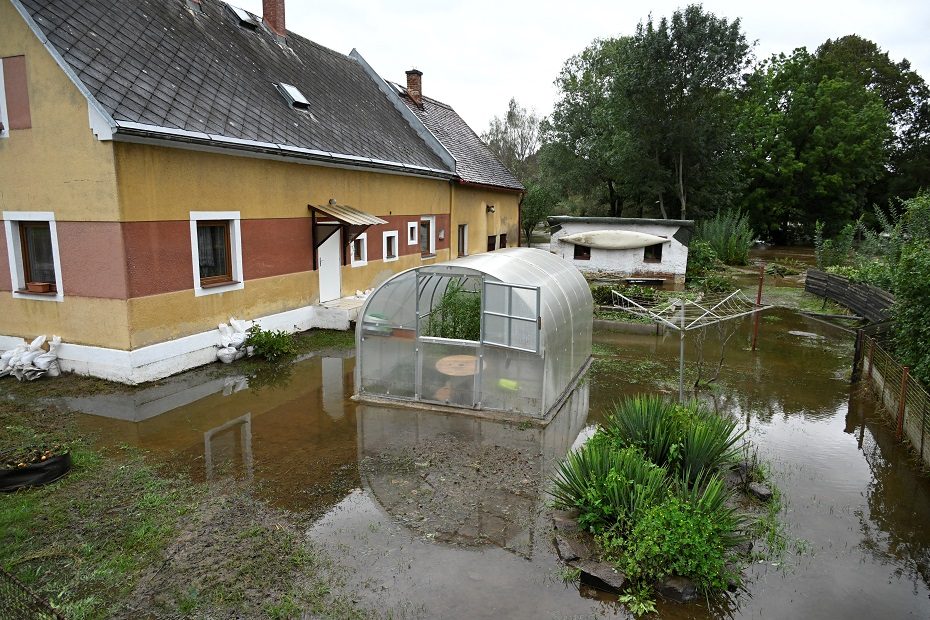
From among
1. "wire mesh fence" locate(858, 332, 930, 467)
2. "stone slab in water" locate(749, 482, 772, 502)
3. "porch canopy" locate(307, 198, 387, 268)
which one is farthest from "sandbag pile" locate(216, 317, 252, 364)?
"wire mesh fence" locate(858, 332, 930, 467)

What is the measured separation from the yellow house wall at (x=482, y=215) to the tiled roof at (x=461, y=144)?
581 mm

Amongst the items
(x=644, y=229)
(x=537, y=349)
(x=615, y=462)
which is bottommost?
→ (x=615, y=462)

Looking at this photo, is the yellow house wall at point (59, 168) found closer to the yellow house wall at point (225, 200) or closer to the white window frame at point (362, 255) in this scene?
the yellow house wall at point (225, 200)

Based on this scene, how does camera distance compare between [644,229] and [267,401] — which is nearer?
[267,401]

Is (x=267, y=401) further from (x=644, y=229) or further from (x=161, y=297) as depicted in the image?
(x=644, y=229)

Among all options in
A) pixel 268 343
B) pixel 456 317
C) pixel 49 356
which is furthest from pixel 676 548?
pixel 49 356

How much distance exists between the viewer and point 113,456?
23.3 feet

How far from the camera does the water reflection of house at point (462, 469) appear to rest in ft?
18.8

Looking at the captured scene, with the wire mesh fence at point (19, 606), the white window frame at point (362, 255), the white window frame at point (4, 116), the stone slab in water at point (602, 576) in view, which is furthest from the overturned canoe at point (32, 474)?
the white window frame at point (362, 255)

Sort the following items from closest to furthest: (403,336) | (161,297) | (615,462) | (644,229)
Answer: (615,462), (403,336), (161,297), (644,229)

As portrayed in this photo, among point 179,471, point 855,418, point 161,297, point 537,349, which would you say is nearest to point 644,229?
point 855,418

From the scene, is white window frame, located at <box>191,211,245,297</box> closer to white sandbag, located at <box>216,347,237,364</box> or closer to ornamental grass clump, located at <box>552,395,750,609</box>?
white sandbag, located at <box>216,347,237,364</box>

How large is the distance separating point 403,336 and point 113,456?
162 inches

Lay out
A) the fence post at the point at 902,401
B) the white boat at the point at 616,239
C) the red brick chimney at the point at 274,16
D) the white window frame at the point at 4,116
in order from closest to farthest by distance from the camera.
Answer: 1. the fence post at the point at 902,401
2. the white window frame at the point at 4,116
3. the red brick chimney at the point at 274,16
4. the white boat at the point at 616,239
